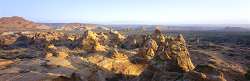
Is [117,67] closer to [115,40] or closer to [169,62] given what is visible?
[169,62]

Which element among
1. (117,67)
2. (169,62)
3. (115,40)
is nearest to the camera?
(169,62)

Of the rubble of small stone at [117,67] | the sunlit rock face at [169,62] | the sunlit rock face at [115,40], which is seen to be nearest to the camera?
the rubble of small stone at [117,67]

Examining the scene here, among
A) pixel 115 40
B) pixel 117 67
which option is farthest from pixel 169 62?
pixel 115 40

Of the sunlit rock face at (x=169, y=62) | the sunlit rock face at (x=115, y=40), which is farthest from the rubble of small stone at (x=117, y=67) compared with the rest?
the sunlit rock face at (x=115, y=40)

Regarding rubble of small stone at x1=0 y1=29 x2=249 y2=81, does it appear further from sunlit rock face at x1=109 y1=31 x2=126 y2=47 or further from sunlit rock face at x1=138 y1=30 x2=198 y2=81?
sunlit rock face at x1=109 y1=31 x2=126 y2=47

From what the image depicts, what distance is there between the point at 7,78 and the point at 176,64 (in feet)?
48.9

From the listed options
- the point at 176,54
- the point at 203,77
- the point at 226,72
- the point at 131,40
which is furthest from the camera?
the point at 131,40

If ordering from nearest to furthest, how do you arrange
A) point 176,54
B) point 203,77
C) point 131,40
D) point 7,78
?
point 203,77 → point 7,78 → point 176,54 → point 131,40

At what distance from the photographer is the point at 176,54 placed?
39.2m

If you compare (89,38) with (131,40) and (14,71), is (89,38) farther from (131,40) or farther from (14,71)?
(14,71)

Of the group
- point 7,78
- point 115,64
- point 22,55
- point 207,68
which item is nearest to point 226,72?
point 115,64

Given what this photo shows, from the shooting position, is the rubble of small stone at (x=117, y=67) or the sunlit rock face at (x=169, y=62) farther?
the sunlit rock face at (x=169, y=62)

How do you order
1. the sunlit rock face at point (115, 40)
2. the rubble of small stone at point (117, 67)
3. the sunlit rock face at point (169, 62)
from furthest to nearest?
the sunlit rock face at point (115, 40) → the sunlit rock face at point (169, 62) → the rubble of small stone at point (117, 67)

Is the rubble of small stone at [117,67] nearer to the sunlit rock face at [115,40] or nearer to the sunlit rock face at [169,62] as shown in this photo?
→ the sunlit rock face at [169,62]
